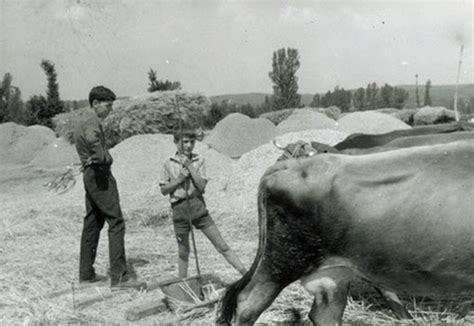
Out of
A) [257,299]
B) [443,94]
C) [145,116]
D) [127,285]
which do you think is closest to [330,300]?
[257,299]

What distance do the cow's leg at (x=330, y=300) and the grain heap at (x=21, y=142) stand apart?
18.7 m

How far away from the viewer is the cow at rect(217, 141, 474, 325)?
320cm

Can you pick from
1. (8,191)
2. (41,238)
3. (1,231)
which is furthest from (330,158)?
(8,191)

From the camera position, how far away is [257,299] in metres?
3.44

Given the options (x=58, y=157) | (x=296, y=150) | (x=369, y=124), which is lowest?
(x=58, y=157)

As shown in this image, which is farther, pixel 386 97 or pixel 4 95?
pixel 386 97

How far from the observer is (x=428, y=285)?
131 inches

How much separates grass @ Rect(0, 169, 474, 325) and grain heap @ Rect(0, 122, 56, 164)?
36.4 feet

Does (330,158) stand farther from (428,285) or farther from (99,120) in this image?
(99,120)

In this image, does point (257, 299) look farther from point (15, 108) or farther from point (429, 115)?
point (15, 108)

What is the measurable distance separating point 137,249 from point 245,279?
11.5 feet

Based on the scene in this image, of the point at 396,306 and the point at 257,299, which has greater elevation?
the point at 257,299

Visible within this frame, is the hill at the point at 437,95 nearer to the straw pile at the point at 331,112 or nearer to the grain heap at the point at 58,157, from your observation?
the straw pile at the point at 331,112

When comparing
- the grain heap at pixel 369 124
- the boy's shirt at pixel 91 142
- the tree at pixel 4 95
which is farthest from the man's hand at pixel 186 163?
the tree at pixel 4 95
